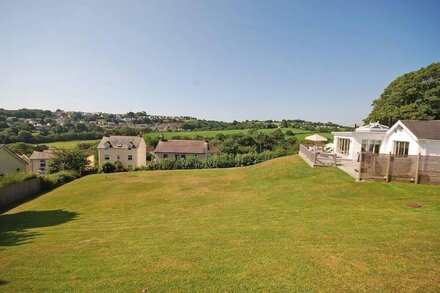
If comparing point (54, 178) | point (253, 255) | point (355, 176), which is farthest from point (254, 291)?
point (54, 178)

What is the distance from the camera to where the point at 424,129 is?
2025 centimetres

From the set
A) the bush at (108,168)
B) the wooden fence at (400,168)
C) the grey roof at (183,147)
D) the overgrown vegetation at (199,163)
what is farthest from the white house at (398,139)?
the bush at (108,168)

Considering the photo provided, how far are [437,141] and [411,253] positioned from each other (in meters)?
17.2

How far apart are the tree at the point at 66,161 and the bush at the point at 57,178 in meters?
2.91

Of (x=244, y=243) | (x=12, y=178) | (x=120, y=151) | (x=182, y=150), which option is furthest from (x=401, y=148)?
(x=120, y=151)

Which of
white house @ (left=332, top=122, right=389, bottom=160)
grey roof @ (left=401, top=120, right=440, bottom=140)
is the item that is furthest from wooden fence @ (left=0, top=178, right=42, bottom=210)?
grey roof @ (left=401, top=120, right=440, bottom=140)

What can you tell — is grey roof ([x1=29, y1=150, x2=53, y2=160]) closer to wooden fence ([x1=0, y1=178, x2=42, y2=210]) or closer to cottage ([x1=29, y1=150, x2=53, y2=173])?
cottage ([x1=29, y1=150, x2=53, y2=173])

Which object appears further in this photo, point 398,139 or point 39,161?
point 39,161

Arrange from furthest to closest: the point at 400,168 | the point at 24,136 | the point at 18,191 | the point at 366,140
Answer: the point at 24,136
the point at 366,140
the point at 18,191
the point at 400,168

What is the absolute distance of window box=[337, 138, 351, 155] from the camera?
1090 inches

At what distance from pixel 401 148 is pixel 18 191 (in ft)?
121

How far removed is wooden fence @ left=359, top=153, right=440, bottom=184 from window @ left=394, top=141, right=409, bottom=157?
713 centimetres

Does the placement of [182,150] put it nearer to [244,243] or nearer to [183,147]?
[183,147]

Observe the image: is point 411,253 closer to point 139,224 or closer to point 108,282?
point 108,282
